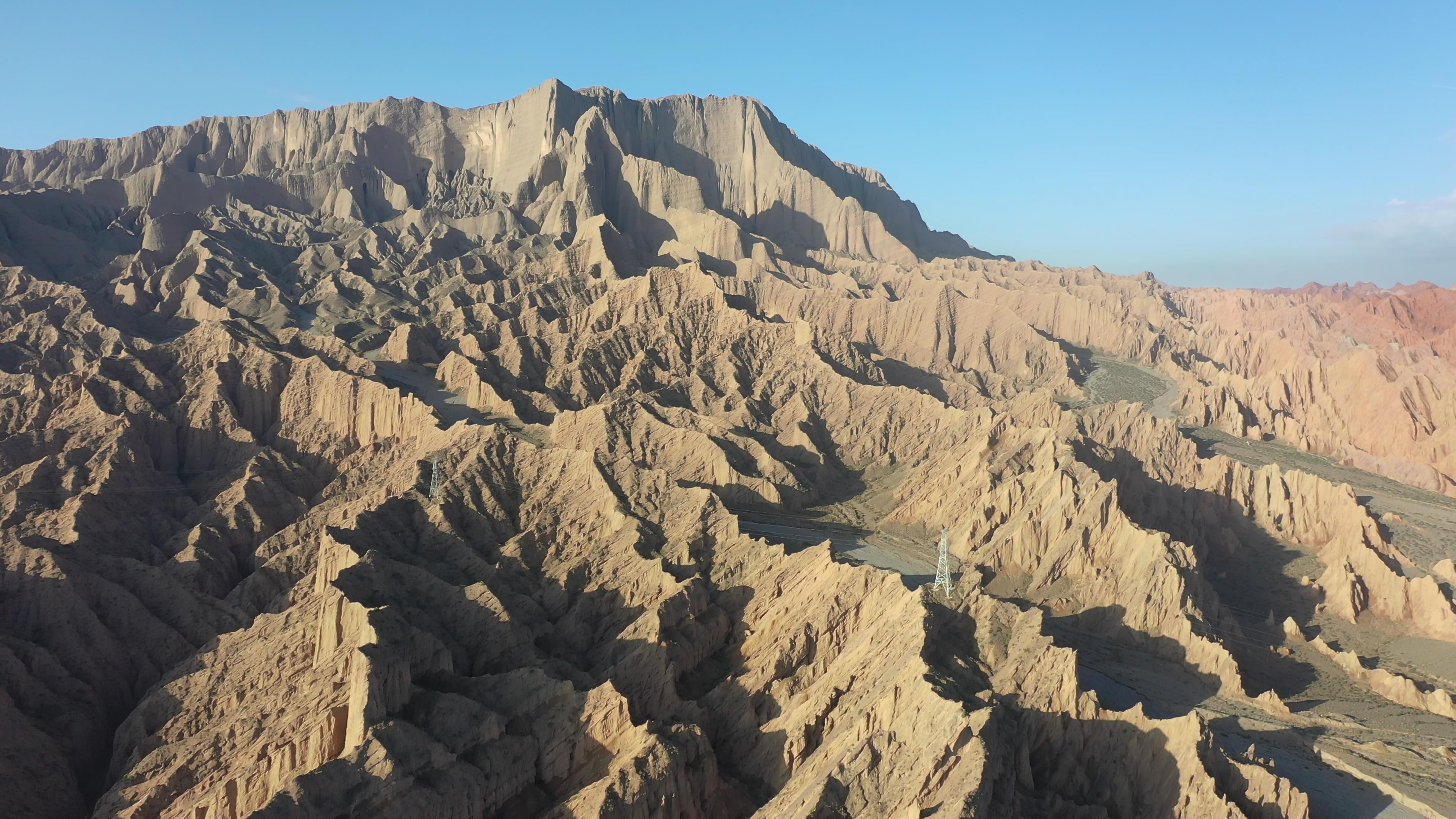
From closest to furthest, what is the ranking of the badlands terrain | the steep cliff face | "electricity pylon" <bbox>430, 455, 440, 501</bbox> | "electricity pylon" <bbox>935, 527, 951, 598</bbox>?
the badlands terrain
"electricity pylon" <bbox>935, 527, 951, 598</bbox>
"electricity pylon" <bbox>430, 455, 440, 501</bbox>
the steep cliff face

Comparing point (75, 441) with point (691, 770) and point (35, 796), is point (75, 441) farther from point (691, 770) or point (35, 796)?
point (691, 770)

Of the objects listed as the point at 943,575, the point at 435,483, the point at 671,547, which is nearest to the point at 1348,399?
the point at 943,575

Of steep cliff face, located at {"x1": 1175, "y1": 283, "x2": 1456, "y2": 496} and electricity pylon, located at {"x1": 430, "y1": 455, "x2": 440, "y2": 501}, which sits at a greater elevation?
electricity pylon, located at {"x1": 430, "y1": 455, "x2": 440, "y2": 501}

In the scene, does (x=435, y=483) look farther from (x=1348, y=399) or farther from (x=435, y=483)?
(x=1348, y=399)

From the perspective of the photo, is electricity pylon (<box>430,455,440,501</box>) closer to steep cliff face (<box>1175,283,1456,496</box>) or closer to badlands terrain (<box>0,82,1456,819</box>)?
badlands terrain (<box>0,82,1456,819</box>)

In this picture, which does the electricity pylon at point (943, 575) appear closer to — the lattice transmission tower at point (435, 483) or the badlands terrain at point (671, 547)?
the badlands terrain at point (671, 547)

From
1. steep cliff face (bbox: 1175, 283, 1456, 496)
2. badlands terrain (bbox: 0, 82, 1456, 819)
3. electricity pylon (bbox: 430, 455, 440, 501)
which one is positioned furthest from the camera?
steep cliff face (bbox: 1175, 283, 1456, 496)

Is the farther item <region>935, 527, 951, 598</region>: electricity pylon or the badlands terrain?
<region>935, 527, 951, 598</region>: electricity pylon

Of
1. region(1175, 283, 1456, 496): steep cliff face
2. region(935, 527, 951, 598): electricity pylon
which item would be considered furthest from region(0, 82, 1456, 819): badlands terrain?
region(935, 527, 951, 598): electricity pylon
